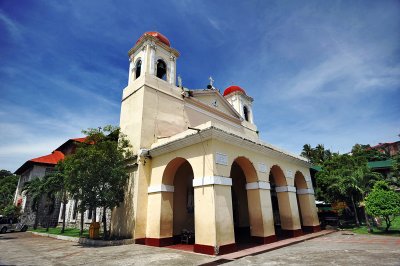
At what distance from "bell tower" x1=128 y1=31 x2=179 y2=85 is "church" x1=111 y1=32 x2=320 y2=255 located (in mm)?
73

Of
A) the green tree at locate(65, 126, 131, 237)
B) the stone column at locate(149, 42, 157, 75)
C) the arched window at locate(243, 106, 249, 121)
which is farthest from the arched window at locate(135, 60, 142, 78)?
the arched window at locate(243, 106, 249, 121)

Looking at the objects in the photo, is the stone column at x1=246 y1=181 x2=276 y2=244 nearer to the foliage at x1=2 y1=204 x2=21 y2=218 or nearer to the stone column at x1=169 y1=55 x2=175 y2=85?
the stone column at x1=169 y1=55 x2=175 y2=85

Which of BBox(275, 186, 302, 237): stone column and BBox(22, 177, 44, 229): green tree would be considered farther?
BBox(22, 177, 44, 229): green tree

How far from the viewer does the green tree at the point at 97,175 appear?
40.2 ft

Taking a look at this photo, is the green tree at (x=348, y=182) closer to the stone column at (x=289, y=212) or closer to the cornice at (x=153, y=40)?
the stone column at (x=289, y=212)

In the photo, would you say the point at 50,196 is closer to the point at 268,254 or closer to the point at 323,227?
the point at 268,254

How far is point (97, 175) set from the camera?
1248 cm

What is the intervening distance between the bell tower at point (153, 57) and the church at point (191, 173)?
7cm

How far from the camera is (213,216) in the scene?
9.16m

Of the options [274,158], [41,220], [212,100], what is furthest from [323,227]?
[41,220]

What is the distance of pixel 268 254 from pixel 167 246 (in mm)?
4978

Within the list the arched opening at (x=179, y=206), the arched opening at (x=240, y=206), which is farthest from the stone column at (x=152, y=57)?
the arched opening at (x=240, y=206)

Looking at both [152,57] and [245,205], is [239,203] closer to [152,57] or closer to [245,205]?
[245,205]

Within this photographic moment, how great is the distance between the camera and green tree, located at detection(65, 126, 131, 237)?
483 inches
